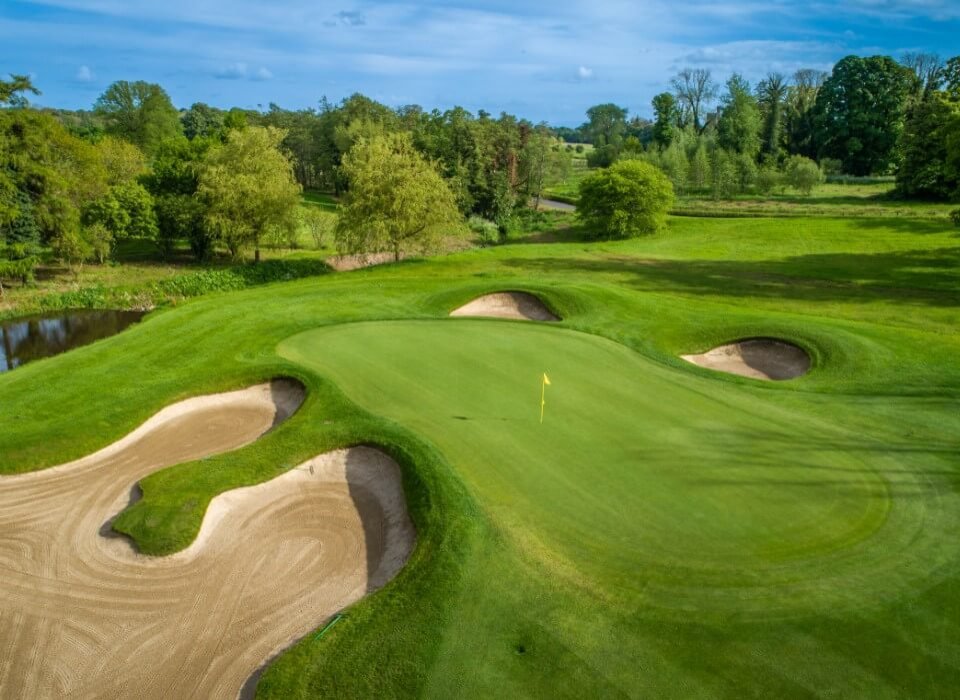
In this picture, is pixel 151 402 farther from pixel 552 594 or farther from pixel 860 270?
pixel 860 270

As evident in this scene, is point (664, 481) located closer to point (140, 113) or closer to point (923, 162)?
point (923, 162)

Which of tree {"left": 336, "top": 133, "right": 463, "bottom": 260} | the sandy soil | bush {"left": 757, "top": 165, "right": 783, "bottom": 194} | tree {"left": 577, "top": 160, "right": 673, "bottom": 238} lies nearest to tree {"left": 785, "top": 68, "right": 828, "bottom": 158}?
bush {"left": 757, "top": 165, "right": 783, "bottom": 194}

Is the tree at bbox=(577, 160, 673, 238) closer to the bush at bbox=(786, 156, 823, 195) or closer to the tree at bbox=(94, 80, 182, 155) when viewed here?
the bush at bbox=(786, 156, 823, 195)

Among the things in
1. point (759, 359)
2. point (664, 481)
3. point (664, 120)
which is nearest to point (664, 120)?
point (664, 120)

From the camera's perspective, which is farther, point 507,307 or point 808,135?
point 808,135

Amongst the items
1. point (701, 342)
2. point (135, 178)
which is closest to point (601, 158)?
point (135, 178)

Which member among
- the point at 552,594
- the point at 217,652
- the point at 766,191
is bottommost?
the point at 217,652
